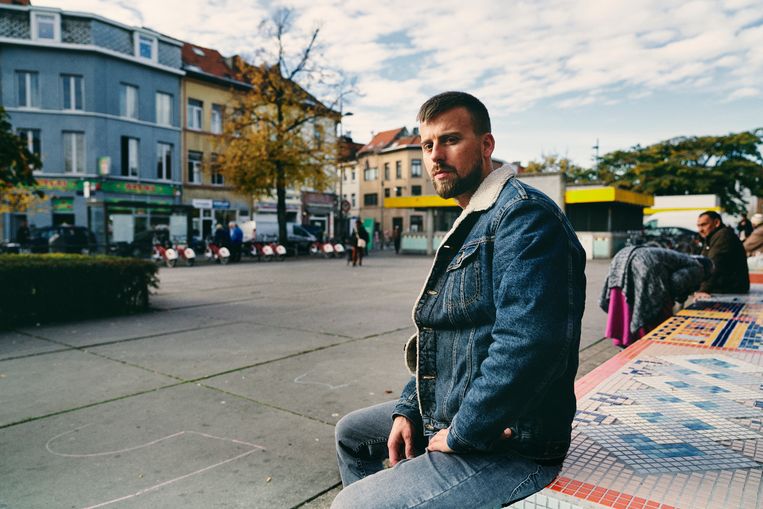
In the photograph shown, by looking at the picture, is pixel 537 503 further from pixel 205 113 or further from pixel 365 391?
pixel 205 113

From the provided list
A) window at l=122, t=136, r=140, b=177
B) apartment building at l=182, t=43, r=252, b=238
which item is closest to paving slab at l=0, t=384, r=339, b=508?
window at l=122, t=136, r=140, b=177

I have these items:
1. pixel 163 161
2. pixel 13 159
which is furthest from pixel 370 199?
pixel 13 159

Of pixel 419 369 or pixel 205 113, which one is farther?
pixel 205 113

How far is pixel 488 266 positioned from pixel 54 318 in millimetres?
8188

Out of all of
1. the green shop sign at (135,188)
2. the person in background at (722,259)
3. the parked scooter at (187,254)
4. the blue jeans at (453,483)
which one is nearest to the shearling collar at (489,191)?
the blue jeans at (453,483)

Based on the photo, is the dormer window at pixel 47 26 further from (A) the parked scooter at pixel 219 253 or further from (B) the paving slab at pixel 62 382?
(B) the paving slab at pixel 62 382

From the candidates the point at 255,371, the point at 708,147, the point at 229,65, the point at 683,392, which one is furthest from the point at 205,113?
the point at 708,147

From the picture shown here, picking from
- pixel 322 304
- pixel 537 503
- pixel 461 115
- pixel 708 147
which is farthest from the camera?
pixel 708 147

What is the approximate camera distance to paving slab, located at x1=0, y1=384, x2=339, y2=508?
9.22 feet

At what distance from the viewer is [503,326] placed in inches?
59.1

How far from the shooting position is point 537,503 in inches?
63.9

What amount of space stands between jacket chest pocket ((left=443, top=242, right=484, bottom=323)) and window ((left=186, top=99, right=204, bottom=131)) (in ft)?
117

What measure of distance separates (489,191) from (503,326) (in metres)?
0.50

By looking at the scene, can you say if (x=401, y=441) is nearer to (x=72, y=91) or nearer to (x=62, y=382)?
(x=62, y=382)
